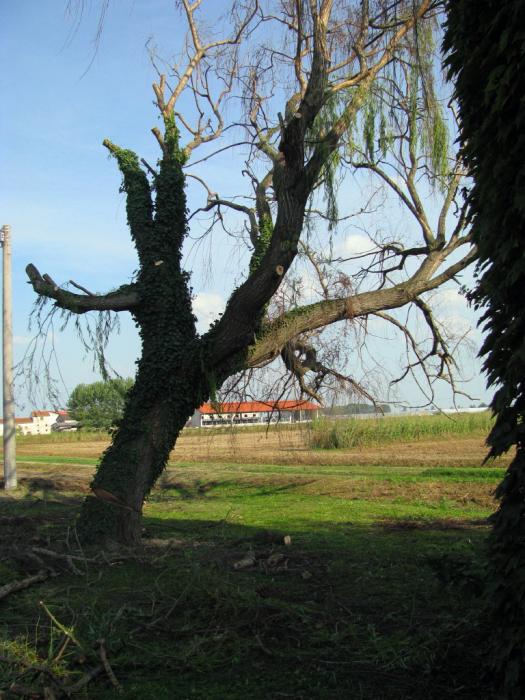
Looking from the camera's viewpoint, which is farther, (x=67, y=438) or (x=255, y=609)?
(x=67, y=438)

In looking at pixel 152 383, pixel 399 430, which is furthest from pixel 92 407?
pixel 152 383

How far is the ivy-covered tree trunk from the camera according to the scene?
413 inches

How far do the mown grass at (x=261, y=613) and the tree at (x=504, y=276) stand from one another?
764mm

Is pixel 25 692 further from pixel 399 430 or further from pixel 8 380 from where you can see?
pixel 399 430

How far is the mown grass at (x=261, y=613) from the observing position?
5.24 m

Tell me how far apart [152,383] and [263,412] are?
3.52 m

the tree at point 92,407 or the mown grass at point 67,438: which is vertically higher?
the tree at point 92,407

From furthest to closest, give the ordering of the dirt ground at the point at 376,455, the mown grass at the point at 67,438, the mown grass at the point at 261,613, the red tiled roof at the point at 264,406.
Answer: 1. the mown grass at the point at 67,438
2. the dirt ground at the point at 376,455
3. the red tiled roof at the point at 264,406
4. the mown grass at the point at 261,613

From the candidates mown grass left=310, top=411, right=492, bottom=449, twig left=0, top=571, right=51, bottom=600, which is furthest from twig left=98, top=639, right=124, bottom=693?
mown grass left=310, top=411, right=492, bottom=449

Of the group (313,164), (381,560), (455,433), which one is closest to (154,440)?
(381,560)

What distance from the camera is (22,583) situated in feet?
26.2

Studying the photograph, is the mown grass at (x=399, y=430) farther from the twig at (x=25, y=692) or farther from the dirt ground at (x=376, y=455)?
the twig at (x=25, y=692)

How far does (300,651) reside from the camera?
5.90 m

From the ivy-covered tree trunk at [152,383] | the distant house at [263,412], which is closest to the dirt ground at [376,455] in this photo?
the distant house at [263,412]
